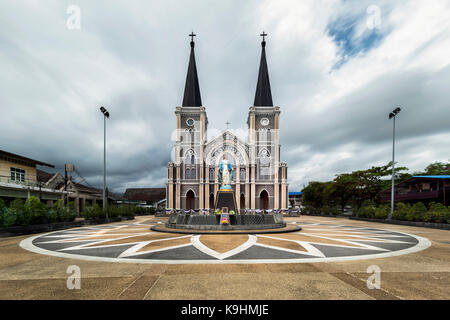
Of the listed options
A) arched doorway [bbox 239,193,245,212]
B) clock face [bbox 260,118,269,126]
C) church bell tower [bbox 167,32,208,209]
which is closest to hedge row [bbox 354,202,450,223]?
arched doorway [bbox 239,193,245,212]

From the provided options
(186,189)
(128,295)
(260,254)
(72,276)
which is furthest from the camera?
(186,189)

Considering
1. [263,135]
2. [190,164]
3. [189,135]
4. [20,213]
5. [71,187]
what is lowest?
[71,187]

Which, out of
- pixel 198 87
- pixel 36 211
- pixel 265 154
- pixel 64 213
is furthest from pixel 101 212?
pixel 198 87

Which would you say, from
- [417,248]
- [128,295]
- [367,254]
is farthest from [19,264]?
[417,248]

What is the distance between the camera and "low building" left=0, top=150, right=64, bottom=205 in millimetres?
23011

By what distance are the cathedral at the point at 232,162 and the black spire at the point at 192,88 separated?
240 millimetres

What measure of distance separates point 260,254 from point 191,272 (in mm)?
2826

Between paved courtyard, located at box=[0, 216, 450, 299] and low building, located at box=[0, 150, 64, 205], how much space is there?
20.7m

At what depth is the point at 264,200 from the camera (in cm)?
4156

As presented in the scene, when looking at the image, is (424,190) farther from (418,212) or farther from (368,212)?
(418,212)

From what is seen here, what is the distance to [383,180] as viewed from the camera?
113 ft

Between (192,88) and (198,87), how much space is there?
265 cm
